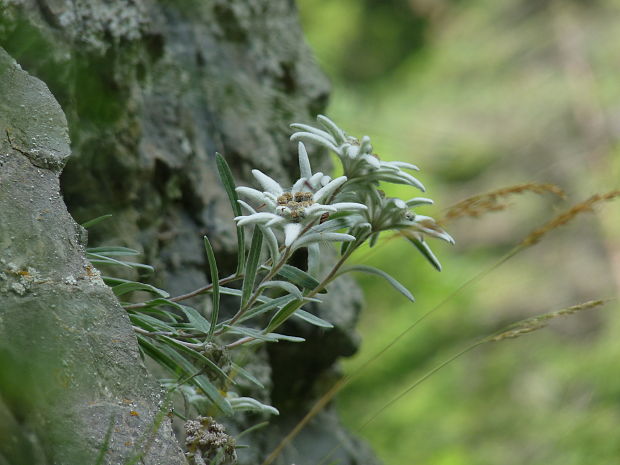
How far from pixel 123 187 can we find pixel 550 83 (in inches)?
239

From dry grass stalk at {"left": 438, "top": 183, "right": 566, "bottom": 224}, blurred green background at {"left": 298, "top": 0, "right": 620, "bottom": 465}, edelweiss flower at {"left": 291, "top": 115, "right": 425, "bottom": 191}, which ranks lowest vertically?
blurred green background at {"left": 298, "top": 0, "right": 620, "bottom": 465}

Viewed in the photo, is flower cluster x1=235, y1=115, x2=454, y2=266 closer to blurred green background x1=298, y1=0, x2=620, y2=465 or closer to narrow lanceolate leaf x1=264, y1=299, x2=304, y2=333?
narrow lanceolate leaf x1=264, y1=299, x2=304, y2=333

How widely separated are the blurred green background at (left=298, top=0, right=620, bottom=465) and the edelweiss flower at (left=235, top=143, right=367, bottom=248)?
2.30 metres

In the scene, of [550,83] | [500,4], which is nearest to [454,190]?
[550,83]

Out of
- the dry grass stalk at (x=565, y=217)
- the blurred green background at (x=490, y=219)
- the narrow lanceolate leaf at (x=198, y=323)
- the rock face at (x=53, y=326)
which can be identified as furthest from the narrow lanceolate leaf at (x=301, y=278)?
the blurred green background at (x=490, y=219)

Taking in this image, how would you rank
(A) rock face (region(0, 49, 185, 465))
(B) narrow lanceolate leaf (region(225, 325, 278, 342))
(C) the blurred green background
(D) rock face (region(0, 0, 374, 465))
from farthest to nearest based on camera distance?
(C) the blurred green background < (B) narrow lanceolate leaf (region(225, 325, 278, 342)) < (D) rock face (region(0, 0, 374, 465)) < (A) rock face (region(0, 49, 185, 465))

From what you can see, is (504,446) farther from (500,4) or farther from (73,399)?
(500,4)

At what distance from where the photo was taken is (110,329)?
1141 mm

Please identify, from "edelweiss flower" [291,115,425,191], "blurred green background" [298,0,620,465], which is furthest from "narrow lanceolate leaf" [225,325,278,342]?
"blurred green background" [298,0,620,465]

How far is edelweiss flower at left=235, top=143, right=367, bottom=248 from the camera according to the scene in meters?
1.15

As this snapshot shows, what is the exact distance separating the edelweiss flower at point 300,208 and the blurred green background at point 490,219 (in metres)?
2.30

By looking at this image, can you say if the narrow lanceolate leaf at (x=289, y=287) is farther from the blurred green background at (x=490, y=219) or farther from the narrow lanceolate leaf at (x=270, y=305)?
the blurred green background at (x=490, y=219)

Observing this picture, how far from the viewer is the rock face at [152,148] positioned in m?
1.13

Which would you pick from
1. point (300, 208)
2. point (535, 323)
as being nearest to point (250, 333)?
point (300, 208)
